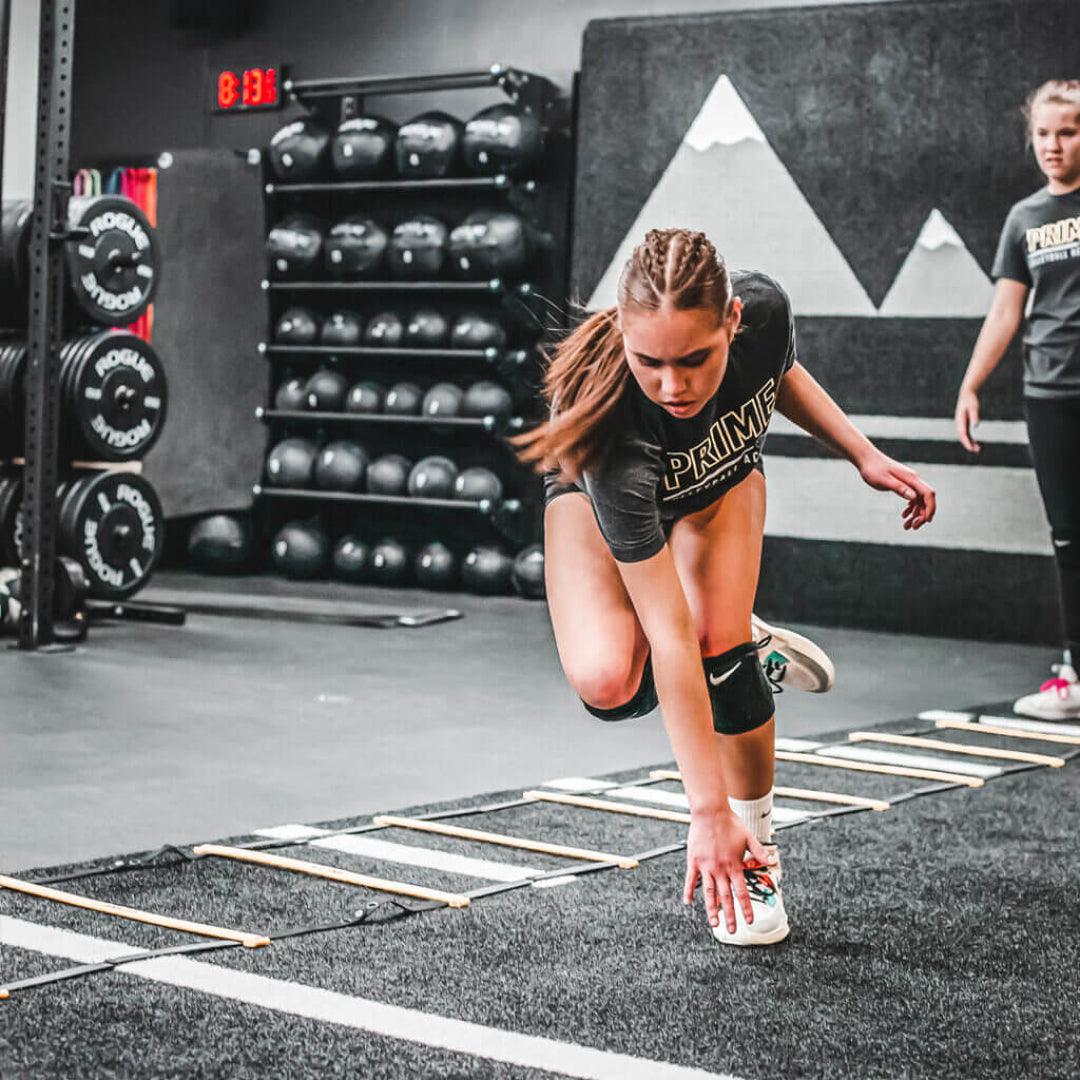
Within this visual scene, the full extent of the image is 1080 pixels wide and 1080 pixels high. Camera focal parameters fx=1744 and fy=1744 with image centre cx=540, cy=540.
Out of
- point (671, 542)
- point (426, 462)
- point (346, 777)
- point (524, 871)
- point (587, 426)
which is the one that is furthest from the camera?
point (426, 462)

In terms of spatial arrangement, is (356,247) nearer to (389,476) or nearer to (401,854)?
(389,476)

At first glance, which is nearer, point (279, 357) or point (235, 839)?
point (235, 839)

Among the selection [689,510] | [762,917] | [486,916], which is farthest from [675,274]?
[486,916]

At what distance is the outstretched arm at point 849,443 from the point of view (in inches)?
98.5

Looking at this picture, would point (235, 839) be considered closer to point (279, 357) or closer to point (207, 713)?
point (207, 713)

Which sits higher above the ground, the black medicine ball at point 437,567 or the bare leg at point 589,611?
the bare leg at point 589,611

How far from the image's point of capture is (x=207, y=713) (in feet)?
14.9

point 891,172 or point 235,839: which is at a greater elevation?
point 891,172

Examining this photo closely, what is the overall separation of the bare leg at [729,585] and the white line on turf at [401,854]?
1.56 ft

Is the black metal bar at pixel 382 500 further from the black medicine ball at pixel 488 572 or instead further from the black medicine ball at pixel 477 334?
the black medicine ball at pixel 477 334

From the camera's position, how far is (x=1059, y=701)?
4648 millimetres

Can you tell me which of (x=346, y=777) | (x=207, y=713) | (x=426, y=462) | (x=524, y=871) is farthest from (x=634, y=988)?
(x=426, y=462)

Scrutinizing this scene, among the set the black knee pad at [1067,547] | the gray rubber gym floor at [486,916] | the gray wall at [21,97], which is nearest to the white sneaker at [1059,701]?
the gray rubber gym floor at [486,916]

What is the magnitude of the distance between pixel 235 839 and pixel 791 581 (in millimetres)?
4085
